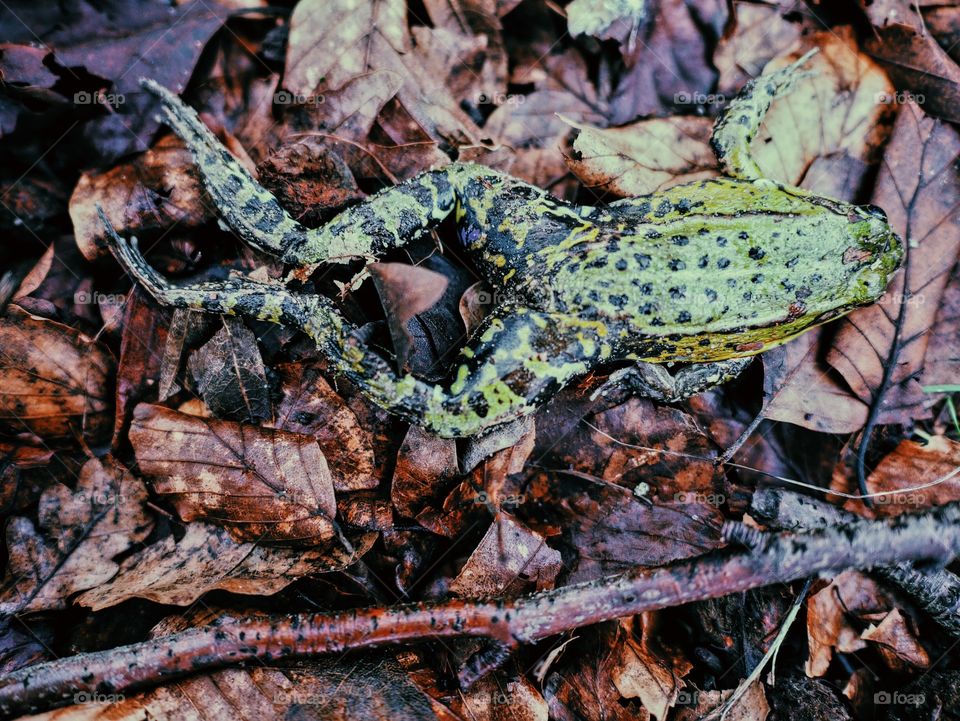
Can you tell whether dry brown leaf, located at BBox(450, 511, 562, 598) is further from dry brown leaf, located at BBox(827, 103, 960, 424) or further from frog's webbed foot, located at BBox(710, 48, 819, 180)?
frog's webbed foot, located at BBox(710, 48, 819, 180)

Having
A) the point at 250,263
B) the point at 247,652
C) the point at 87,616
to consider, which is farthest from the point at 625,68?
the point at 87,616
